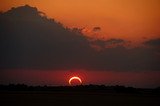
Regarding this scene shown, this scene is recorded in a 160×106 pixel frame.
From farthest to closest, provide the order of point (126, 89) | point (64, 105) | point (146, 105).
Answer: point (126, 89)
point (146, 105)
point (64, 105)

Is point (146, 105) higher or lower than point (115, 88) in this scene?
lower

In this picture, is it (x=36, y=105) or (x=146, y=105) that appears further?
(x=146, y=105)

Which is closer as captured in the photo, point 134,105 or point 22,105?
point 22,105

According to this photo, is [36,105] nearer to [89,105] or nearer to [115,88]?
[89,105]

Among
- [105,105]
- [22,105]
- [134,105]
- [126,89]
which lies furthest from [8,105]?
[126,89]

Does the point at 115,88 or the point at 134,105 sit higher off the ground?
the point at 115,88

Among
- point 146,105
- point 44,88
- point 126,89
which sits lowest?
point 146,105

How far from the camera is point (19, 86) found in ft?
306

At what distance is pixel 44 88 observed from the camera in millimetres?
92062

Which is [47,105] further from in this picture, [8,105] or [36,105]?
[8,105]

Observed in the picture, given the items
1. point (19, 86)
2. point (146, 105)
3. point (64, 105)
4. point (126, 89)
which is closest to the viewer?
point (64, 105)

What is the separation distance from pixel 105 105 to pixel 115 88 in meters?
57.7

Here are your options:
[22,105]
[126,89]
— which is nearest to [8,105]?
[22,105]

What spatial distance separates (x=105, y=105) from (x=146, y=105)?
14.1 feet
